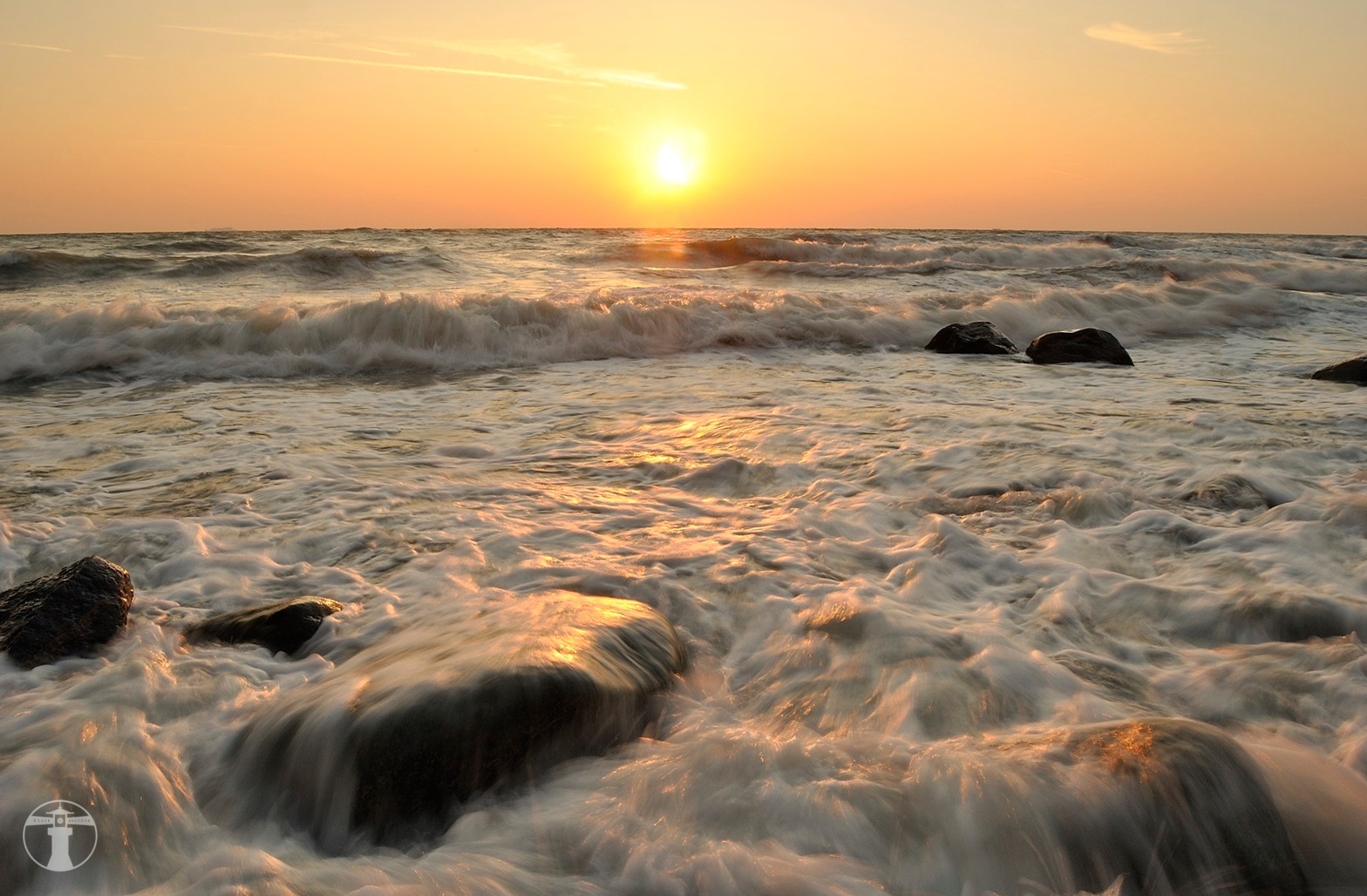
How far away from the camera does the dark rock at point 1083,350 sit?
890 cm

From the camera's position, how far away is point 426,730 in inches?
86.2

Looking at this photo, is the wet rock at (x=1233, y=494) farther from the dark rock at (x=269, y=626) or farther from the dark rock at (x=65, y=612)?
the dark rock at (x=65, y=612)

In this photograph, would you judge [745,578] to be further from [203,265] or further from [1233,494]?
[203,265]

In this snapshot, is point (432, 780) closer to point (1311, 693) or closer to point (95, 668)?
point (95, 668)

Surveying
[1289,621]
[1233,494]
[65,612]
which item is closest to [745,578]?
[1289,621]

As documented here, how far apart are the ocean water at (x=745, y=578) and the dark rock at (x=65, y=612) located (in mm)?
73

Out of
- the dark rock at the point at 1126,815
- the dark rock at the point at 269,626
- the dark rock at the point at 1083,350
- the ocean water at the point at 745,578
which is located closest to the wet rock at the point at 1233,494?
the ocean water at the point at 745,578

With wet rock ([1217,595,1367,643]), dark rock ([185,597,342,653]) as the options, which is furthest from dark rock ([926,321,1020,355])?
dark rock ([185,597,342,653])

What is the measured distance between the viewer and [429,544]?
384 centimetres

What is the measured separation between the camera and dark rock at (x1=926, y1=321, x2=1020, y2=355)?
9.77 metres

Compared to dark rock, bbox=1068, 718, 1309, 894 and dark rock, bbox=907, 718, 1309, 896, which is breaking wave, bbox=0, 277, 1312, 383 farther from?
dark rock, bbox=1068, 718, 1309, 894

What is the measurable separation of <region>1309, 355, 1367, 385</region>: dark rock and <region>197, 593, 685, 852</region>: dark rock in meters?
7.44

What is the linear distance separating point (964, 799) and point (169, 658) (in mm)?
2484

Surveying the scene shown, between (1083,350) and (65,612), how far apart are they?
886 cm
